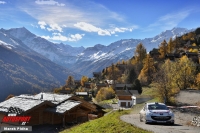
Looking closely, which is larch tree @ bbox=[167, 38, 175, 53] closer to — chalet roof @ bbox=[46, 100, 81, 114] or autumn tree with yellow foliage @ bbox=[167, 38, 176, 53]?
autumn tree with yellow foliage @ bbox=[167, 38, 176, 53]

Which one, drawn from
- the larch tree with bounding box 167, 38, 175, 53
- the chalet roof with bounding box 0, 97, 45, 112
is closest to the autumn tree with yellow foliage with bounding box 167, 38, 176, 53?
the larch tree with bounding box 167, 38, 175, 53

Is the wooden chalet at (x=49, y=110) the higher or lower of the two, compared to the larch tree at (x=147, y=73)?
lower

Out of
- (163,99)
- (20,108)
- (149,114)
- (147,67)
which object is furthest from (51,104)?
(147,67)

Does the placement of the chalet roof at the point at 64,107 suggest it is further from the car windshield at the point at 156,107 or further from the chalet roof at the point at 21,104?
the car windshield at the point at 156,107

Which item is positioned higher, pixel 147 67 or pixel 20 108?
pixel 147 67

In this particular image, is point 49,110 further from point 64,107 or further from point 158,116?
point 158,116

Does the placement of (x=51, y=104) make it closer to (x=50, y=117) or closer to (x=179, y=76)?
(x=50, y=117)

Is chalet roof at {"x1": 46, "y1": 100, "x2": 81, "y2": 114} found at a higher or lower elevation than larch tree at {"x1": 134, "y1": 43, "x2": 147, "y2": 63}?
lower

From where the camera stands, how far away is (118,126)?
750 inches

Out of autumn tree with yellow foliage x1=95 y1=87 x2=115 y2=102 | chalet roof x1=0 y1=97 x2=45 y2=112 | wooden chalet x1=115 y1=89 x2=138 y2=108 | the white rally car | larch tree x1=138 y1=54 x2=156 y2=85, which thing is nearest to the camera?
the white rally car

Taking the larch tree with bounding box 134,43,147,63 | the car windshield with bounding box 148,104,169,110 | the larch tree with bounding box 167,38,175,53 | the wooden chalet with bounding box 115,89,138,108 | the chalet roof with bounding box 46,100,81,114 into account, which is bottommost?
the wooden chalet with bounding box 115,89,138,108

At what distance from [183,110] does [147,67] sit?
6852 cm

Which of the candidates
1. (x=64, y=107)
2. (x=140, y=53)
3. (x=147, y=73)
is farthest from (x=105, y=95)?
(x=64, y=107)

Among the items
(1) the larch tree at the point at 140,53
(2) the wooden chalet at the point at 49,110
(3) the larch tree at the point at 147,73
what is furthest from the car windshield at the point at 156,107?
(1) the larch tree at the point at 140,53
